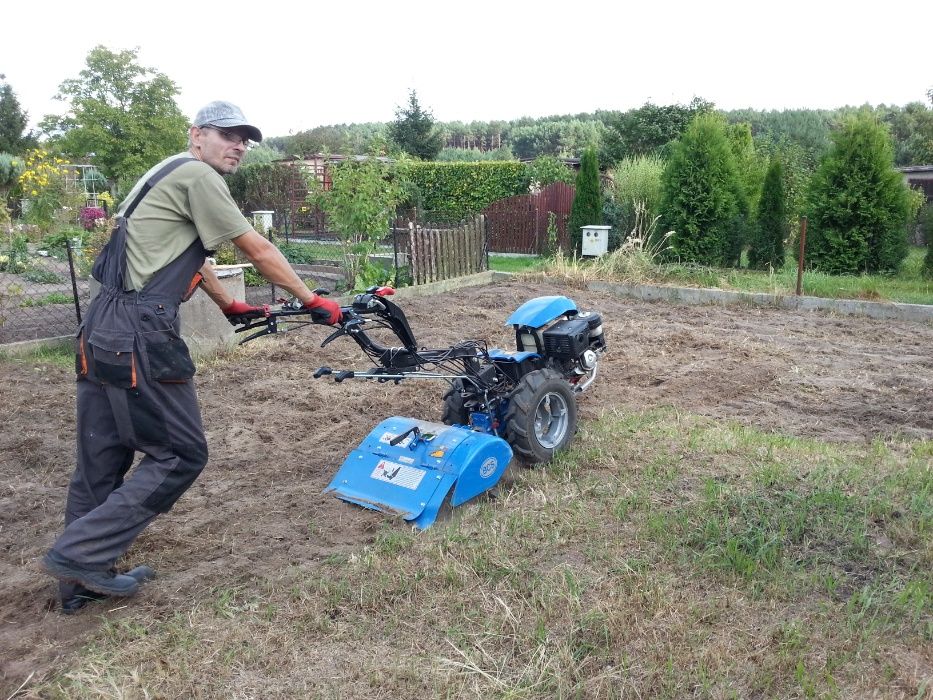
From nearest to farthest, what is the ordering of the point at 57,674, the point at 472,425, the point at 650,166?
the point at 57,674
the point at 472,425
the point at 650,166

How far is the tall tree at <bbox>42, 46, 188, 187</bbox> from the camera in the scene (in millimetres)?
35250

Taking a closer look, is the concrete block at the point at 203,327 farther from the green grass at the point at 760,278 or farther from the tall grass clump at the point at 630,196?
the tall grass clump at the point at 630,196

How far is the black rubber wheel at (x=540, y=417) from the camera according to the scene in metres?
4.55

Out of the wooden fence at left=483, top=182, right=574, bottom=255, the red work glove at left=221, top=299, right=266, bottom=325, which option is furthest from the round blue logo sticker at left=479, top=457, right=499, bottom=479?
the wooden fence at left=483, top=182, right=574, bottom=255

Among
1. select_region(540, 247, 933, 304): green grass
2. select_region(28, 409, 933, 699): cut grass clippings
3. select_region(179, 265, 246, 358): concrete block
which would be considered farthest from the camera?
select_region(540, 247, 933, 304): green grass

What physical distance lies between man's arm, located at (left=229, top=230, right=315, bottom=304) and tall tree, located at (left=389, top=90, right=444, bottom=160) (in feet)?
90.7

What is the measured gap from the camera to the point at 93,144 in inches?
1382

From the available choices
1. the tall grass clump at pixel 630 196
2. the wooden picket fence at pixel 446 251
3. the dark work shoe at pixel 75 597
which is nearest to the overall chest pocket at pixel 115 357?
→ the dark work shoe at pixel 75 597

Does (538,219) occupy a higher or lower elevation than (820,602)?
higher

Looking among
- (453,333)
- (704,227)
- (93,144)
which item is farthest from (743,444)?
(93,144)

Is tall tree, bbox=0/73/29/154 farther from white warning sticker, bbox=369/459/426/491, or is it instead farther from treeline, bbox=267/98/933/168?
white warning sticker, bbox=369/459/426/491

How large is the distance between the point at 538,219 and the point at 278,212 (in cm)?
1017

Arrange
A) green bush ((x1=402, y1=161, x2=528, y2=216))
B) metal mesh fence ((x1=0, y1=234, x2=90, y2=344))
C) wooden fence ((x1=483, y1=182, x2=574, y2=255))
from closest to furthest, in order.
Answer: metal mesh fence ((x1=0, y1=234, x2=90, y2=344)) → wooden fence ((x1=483, y1=182, x2=574, y2=255)) → green bush ((x1=402, y1=161, x2=528, y2=216))

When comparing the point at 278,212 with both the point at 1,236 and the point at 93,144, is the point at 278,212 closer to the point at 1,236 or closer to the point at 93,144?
the point at 1,236
